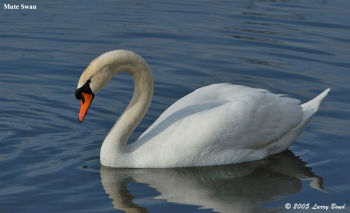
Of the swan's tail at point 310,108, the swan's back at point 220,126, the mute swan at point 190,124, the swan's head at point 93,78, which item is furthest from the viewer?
the swan's tail at point 310,108

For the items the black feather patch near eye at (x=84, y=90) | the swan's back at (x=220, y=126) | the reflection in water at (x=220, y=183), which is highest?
the black feather patch near eye at (x=84, y=90)

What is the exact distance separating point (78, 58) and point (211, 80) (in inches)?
89.2

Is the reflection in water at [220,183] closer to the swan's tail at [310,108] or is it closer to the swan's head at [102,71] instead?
the swan's tail at [310,108]

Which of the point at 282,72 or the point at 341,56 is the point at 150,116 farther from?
the point at 341,56

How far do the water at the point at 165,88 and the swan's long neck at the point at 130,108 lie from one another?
0.80 ft

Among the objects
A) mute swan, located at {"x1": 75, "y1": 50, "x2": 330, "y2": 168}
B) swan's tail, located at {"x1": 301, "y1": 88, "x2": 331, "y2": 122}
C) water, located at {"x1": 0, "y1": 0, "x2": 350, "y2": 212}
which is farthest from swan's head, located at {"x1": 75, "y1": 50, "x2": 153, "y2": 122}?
swan's tail, located at {"x1": 301, "y1": 88, "x2": 331, "y2": 122}

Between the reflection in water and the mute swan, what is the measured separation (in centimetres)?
12

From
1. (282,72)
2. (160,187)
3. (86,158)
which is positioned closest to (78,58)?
(282,72)

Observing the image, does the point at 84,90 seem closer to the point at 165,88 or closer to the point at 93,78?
the point at 93,78

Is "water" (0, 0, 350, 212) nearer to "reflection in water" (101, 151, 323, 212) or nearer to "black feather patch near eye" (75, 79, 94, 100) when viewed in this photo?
"reflection in water" (101, 151, 323, 212)

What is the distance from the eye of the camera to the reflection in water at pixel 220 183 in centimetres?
882

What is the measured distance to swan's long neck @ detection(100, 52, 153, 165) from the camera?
957cm

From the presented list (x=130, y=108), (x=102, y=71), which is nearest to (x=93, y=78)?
(x=102, y=71)

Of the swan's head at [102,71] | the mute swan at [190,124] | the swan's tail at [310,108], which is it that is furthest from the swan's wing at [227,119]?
the swan's head at [102,71]
